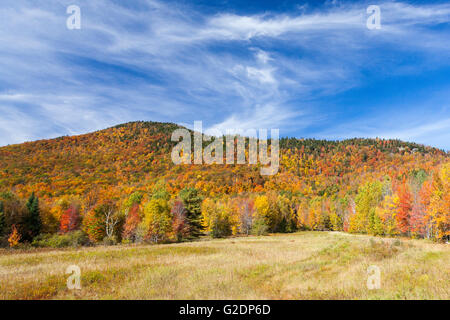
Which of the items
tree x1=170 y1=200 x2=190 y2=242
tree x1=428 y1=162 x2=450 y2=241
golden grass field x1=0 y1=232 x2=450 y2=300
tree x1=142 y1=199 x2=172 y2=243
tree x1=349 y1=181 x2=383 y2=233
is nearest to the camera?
golden grass field x1=0 y1=232 x2=450 y2=300

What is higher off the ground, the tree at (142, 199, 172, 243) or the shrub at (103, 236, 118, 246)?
the tree at (142, 199, 172, 243)

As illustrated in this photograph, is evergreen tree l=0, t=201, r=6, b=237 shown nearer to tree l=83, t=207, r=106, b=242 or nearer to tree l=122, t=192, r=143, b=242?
tree l=83, t=207, r=106, b=242

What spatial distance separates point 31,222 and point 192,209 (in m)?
35.3

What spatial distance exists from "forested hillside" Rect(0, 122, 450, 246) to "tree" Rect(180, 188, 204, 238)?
0.25 m

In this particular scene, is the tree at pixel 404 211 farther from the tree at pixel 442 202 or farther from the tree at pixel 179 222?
the tree at pixel 179 222

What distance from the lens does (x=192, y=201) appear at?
60156mm

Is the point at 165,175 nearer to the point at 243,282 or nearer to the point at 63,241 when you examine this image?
the point at 63,241

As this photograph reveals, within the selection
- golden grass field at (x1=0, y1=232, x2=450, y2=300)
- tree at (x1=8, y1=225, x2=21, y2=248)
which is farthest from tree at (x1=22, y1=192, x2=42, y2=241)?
golden grass field at (x1=0, y1=232, x2=450, y2=300)

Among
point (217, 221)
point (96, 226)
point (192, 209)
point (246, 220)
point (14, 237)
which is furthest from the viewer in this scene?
point (246, 220)

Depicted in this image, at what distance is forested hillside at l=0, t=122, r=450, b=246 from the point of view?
159ft

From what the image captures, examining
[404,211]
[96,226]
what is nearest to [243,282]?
[96,226]
